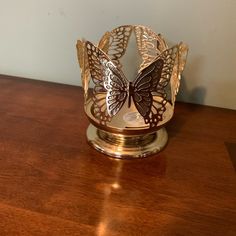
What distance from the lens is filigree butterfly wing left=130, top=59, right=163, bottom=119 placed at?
517 millimetres

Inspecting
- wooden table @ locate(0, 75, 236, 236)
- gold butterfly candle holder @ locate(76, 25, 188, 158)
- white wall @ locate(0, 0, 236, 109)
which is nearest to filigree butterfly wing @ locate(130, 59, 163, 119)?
gold butterfly candle holder @ locate(76, 25, 188, 158)

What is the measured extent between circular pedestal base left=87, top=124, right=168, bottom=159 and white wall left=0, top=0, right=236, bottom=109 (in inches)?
8.6

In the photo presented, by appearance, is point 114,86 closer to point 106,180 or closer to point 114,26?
point 106,180

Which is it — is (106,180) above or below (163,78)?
below

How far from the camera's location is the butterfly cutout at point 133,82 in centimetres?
52

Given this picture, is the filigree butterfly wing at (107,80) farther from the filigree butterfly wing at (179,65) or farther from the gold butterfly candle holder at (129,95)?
the filigree butterfly wing at (179,65)

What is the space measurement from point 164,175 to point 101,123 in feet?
0.46

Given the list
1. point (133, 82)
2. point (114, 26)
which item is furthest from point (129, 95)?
point (114, 26)

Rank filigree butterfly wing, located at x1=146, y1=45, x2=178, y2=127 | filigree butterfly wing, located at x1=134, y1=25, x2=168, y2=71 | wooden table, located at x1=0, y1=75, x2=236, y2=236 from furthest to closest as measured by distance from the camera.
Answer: filigree butterfly wing, located at x1=134, y1=25, x2=168, y2=71 → filigree butterfly wing, located at x1=146, y1=45, x2=178, y2=127 → wooden table, located at x1=0, y1=75, x2=236, y2=236

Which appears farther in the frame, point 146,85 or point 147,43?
point 147,43

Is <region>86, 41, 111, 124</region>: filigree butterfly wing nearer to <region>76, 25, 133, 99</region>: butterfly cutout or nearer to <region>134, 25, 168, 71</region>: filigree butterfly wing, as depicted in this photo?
<region>76, 25, 133, 99</region>: butterfly cutout

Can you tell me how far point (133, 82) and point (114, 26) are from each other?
10.5 inches

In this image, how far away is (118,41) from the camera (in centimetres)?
70

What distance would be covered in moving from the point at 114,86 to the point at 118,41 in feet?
0.65
